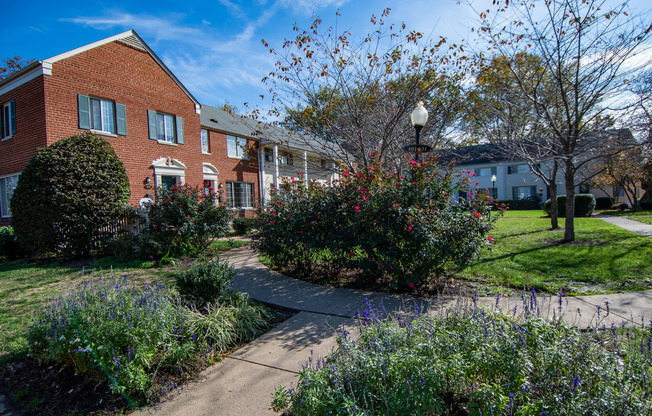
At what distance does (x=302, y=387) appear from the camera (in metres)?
2.12

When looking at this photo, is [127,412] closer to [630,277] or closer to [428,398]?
[428,398]

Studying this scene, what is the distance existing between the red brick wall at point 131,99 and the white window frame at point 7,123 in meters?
2.81

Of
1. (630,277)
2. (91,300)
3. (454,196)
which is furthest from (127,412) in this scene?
(630,277)

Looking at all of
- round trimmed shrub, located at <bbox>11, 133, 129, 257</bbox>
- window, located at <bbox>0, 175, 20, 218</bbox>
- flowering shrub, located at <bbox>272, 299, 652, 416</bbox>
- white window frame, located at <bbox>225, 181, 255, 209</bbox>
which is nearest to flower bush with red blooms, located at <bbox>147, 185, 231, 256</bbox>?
round trimmed shrub, located at <bbox>11, 133, 129, 257</bbox>

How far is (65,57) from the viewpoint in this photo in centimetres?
1153

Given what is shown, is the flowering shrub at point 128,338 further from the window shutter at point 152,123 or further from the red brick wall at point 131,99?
the window shutter at point 152,123

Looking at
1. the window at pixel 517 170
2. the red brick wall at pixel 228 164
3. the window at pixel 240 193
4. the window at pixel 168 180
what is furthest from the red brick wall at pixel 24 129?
the window at pixel 517 170

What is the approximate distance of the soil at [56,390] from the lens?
2674mm

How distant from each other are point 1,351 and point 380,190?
493cm

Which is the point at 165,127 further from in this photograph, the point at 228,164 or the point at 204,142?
the point at 228,164

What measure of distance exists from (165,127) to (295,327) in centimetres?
1386

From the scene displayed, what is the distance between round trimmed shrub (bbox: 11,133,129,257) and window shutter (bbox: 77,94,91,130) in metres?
3.39

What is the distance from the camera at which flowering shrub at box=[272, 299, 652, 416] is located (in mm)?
1860

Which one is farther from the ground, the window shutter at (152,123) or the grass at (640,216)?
the window shutter at (152,123)
